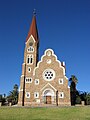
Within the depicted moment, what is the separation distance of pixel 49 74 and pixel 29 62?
687cm

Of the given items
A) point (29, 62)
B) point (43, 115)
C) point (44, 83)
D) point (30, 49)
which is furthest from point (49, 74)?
point (43, 115)

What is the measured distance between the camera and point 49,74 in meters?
47.8

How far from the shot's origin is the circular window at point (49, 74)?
4746 centimetres

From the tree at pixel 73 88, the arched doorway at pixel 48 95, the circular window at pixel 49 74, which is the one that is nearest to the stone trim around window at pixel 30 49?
the circular window at pixel 49 74

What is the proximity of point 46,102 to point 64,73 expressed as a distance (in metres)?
8.29

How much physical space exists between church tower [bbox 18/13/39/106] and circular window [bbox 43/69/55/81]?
10.7 ft

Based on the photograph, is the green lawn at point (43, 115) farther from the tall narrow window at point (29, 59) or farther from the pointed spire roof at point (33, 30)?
the pointed spire roof at point (33, 30)

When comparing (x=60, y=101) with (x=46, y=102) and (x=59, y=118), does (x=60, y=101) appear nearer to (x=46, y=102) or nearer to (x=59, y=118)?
(x=46, y=102)

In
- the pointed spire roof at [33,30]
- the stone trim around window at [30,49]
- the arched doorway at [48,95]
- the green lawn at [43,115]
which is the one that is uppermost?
the pointed spire roof at [33,30]

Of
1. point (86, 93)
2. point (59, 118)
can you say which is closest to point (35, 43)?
point (86, 93)

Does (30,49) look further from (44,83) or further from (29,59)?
(44,83)

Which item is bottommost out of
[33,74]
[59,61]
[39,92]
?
[39,92]

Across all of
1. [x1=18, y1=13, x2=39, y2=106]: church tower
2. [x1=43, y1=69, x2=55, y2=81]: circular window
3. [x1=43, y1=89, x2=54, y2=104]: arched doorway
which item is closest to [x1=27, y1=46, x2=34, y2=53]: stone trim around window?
[x1=18, y1=13, x2=39, y2=106]: church tower

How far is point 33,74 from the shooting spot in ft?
158
